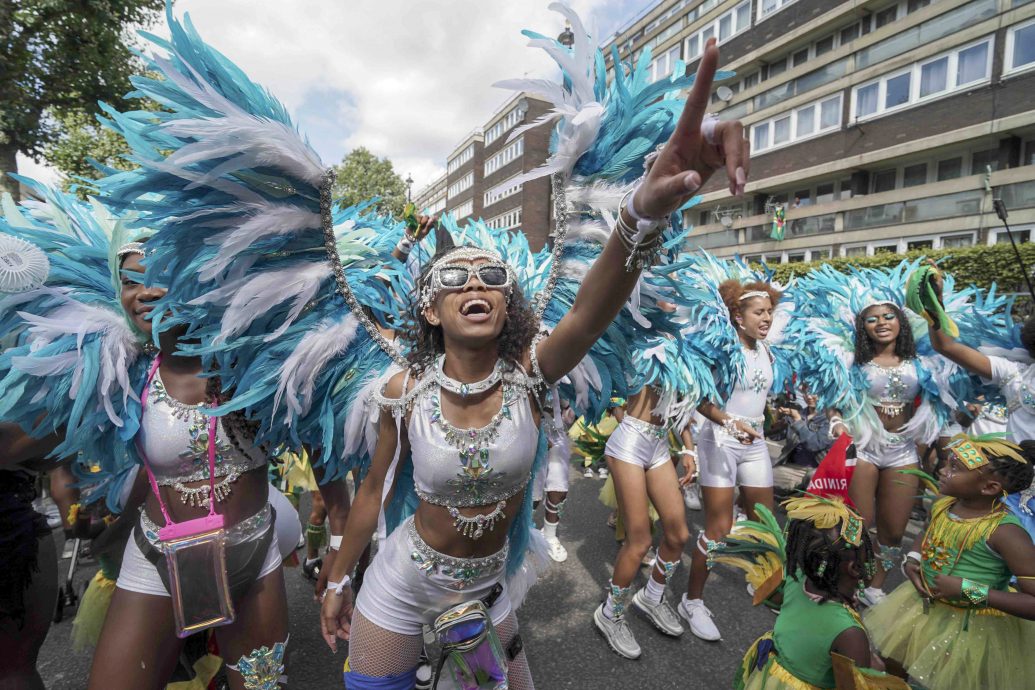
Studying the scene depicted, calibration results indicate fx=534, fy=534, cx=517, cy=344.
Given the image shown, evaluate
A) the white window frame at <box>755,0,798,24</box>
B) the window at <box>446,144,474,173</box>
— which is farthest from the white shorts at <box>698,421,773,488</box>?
the window at <box>446,144,474,173</box>

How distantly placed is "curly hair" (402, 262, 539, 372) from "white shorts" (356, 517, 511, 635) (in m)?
0.65

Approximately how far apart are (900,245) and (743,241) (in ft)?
22.8

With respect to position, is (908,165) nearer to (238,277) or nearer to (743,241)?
(743,241)

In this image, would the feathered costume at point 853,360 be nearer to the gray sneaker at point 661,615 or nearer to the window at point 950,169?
the gray sneaker at point 661,615

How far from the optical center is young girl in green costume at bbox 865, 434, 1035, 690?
2248mm

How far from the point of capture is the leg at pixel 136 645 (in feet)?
5.81

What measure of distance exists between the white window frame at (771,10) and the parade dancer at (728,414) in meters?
25.1

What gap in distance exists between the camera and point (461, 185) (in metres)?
51.2

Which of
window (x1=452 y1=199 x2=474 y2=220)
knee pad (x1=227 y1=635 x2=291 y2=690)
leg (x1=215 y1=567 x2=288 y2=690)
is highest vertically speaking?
window (x1=452 y1=199 x2=474 y2=220)

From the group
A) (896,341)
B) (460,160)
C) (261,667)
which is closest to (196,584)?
(261,667)

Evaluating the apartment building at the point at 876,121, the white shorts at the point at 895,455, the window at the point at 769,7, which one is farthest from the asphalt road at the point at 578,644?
the window at the point at 769,7

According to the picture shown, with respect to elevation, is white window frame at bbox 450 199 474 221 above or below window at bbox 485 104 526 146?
below

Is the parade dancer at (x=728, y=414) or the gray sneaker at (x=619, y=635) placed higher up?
the parade dancer at (x=728, y=414)

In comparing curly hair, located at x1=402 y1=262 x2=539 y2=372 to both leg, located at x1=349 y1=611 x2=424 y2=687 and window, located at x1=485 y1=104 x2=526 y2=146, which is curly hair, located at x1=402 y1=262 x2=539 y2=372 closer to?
leg, located at x1=349 y1=611 x2=424 y2=687
